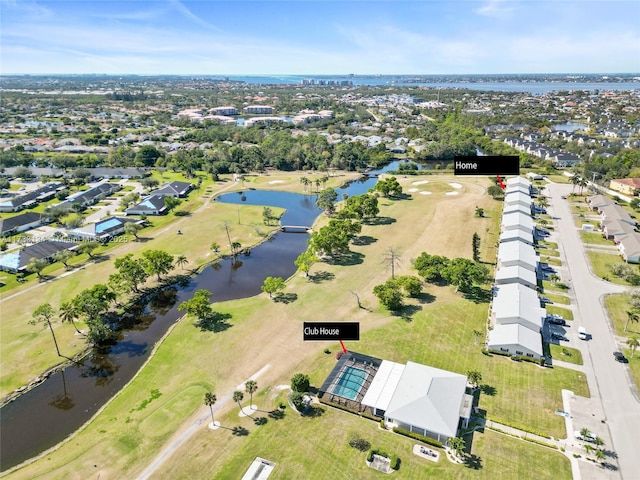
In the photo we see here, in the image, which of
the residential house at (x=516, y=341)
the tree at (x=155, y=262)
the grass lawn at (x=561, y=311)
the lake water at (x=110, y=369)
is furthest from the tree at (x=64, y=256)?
the grass lawn at (x=561, y=311)

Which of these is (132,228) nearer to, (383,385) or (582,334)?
(383,385)

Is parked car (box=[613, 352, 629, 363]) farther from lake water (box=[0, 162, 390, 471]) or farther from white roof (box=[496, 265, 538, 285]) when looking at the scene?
lake water (box=[0, 162, 390, 471])

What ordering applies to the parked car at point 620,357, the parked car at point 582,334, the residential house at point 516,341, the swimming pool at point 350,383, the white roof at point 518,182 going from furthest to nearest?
the white roof at point 518,182
the parked car at point 582,334
the residential house at point 516,341
the parked car at point 620,357
the swimming pool at point 350,383

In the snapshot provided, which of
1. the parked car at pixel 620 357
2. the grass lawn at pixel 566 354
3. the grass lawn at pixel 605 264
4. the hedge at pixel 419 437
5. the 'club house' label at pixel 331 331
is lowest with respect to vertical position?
the hedge at pixel 419 437

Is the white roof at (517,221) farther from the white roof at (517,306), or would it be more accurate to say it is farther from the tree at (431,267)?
the tree at (431,267)

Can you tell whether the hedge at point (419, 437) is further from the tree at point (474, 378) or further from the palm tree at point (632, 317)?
the palm tree at point (632, 317)

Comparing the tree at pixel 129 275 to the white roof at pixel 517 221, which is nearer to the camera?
the tree at pixel 129 275

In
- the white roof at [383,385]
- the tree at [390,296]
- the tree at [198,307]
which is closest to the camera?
the white roof at [383,385]

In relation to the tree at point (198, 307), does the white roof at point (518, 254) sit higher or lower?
higher

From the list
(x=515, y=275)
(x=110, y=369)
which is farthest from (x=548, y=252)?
(x=110, y=369)

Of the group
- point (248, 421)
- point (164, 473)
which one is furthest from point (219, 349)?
point (164, 473)
